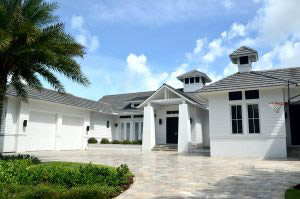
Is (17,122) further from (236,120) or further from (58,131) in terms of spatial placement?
(236,120)

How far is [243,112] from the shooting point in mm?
17125

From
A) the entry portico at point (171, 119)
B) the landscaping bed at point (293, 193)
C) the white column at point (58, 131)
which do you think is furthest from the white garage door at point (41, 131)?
the landscaping bed at point (293, 193)

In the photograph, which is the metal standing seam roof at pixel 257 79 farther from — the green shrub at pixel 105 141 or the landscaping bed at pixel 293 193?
the green shrub at pixel 105 141

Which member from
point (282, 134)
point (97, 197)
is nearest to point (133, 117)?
point (282, 134)

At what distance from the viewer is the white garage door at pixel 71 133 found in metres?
24.7

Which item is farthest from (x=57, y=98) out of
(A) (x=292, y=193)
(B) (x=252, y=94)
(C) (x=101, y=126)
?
(A) (x=292, y=193)

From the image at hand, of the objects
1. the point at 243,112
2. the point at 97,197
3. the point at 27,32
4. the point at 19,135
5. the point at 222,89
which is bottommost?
the point at 97,197

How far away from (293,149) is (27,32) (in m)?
15.7

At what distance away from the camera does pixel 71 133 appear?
25.5 metres

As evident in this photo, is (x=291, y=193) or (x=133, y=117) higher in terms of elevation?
(x=133, y=117)

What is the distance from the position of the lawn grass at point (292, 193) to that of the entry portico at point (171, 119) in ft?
46.5

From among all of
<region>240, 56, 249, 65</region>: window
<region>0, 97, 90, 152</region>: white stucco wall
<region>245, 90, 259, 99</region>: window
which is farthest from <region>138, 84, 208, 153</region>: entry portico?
<region>0, 97, 90, 152</region>: white stucco wall

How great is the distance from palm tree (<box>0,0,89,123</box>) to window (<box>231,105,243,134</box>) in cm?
956

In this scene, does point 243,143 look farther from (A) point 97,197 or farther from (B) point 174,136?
(A) point 97,197
